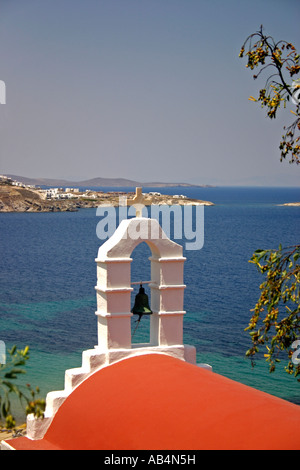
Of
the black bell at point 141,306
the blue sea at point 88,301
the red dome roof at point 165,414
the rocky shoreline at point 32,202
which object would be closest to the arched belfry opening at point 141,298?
the black bell at point 141,306

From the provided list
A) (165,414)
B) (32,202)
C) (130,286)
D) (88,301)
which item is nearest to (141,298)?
(130,286)

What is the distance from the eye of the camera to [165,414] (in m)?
7.61

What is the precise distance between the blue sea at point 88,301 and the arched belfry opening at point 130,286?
15712 mm

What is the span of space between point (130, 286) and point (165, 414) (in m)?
2.55

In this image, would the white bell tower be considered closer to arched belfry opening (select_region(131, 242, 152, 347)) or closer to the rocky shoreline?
arched belfry opening (select_region(131, 242, 152, 347))

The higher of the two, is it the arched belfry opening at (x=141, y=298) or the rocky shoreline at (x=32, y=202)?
the rocky shoreline at (x=32, y=202)

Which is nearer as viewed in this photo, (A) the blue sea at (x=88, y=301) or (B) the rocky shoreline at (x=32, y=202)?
(A) the blue sea at (x=88, y=301)

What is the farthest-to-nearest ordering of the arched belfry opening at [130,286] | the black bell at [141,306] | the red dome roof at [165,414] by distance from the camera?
the black bell at [141,306] → the arched belfry opening at [130,286] → the red dome roof at [165,414]

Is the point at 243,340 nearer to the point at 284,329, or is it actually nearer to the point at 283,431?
the point at 284,329

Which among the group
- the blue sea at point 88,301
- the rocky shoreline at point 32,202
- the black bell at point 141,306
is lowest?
the blue sea at point 88,301

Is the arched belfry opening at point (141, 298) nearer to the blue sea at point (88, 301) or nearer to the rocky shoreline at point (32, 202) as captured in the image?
the blue sea at point (88, 301)

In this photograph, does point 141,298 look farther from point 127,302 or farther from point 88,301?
point 88,301

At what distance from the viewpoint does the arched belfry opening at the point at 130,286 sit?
9570mm
